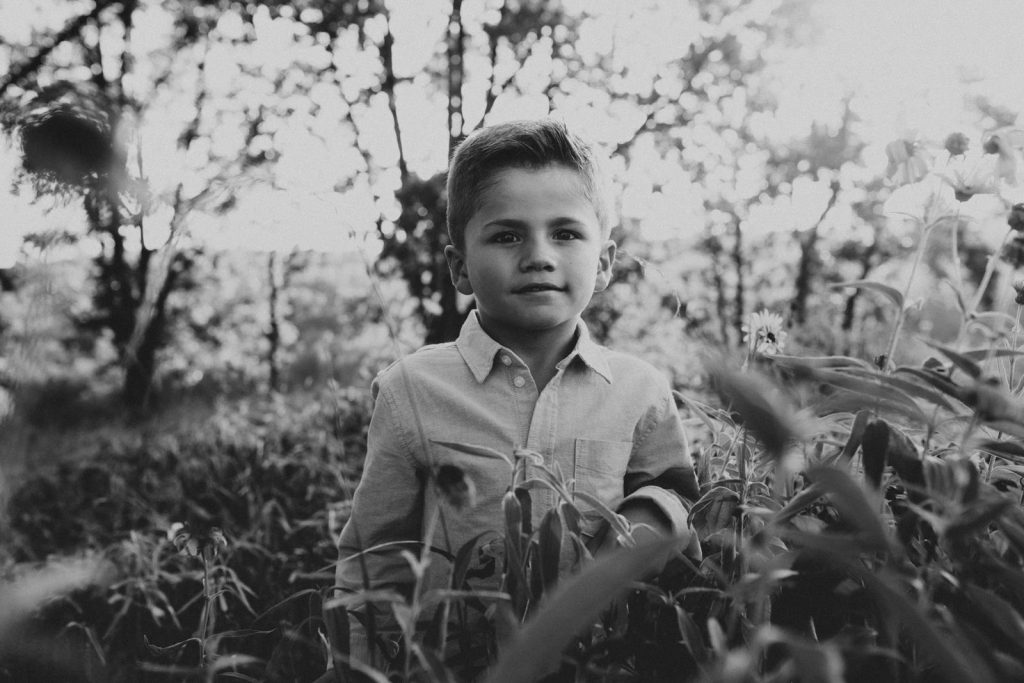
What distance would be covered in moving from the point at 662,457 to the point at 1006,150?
0.68m

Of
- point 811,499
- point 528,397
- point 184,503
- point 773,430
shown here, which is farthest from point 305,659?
point 184,503

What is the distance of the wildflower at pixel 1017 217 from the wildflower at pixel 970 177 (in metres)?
0.06

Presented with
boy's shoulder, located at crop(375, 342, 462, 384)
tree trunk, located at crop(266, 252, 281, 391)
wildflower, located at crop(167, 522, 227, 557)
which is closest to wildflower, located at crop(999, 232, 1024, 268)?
boy's shoulder, located at crop(375, 342, 462, 384)

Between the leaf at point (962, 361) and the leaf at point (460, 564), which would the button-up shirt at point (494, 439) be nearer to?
the leaf at point (460, 564)

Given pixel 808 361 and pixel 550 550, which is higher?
pixel 808 361

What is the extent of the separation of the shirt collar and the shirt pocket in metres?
0.13

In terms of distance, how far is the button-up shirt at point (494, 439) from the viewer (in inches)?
49.8

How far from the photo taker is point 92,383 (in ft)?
36.0

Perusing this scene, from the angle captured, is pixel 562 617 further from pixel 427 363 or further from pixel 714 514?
pixel 427 363

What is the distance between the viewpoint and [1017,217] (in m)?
0.88

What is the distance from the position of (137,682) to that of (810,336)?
416 centimetres

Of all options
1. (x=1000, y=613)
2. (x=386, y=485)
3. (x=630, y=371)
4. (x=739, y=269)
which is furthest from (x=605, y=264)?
(x=739, y=269)

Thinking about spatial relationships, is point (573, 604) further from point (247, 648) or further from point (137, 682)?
point (137, 682)

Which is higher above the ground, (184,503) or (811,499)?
(811,499)
